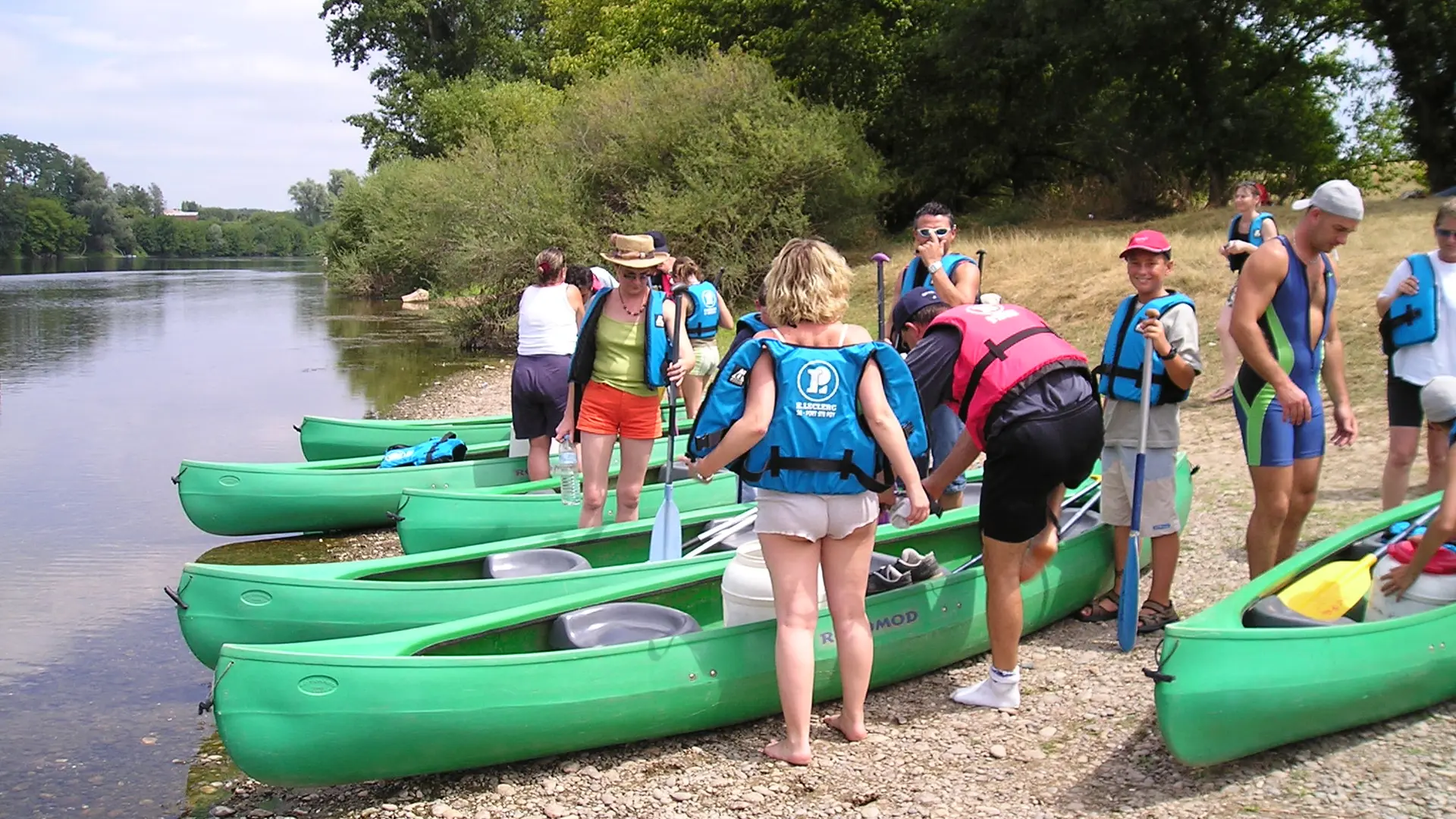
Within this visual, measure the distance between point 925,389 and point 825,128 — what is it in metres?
17.7

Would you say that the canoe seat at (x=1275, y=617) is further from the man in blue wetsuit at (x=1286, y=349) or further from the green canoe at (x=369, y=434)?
the green canoe at (x=369, y=434)

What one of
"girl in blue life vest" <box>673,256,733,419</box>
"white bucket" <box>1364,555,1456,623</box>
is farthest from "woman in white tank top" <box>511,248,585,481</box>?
"white bucket" <box>1364,555,1456,623</box>

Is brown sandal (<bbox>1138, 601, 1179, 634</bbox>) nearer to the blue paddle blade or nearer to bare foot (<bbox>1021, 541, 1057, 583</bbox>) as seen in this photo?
bare foot (<bbox>1021, 541, 1057, 583</bbox>)

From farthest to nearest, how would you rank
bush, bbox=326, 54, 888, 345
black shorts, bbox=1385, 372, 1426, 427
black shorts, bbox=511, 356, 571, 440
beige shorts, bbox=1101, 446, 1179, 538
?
bush, bbox=326, 54, 888, 345
black shorts, bbox=511, 356, 571, 440
black shorts, bbox=1385, 372, 1426, 427
beige shorts, bbox=1101, 446, 1179, 538

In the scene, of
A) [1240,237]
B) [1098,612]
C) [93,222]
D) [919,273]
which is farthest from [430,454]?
[93,222]

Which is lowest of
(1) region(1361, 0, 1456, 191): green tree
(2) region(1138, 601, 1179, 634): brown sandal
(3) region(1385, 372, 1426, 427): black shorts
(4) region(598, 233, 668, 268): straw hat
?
(2) region(1138, 601, 1179, 634): brown sandal

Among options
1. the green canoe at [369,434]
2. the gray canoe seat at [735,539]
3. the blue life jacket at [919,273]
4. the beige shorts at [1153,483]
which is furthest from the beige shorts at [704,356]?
the beige shorts at [1153,483]

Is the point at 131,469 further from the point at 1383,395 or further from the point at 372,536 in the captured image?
the point at 1383,395

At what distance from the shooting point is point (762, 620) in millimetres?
4426

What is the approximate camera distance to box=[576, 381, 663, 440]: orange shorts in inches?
225

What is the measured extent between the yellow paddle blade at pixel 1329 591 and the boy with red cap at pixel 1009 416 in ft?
2.86

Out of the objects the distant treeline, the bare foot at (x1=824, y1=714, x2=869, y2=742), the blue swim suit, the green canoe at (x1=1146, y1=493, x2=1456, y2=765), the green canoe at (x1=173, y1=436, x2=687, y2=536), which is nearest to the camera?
the green canoe at (x1=1146, y1=493, x2=1456, y2=765)

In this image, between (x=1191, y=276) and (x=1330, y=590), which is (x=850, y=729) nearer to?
(x=1330, y=590)

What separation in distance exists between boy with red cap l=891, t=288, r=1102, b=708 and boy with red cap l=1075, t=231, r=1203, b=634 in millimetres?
700
